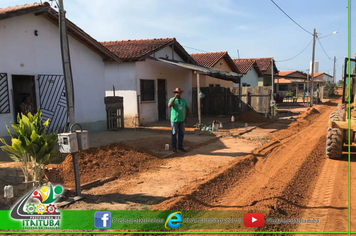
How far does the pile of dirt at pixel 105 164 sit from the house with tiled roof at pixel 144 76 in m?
6.61

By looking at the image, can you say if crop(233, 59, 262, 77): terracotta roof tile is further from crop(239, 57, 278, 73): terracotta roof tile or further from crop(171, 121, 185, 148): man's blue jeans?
crop(171, 121, 185, 148): man's blue jeans

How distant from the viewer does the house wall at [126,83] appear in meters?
14.2

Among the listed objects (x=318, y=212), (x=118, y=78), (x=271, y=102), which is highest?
(x=118, y=78)

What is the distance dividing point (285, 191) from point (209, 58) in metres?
19.0

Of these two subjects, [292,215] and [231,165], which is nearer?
[292,215]

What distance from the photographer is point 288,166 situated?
23.3 ft

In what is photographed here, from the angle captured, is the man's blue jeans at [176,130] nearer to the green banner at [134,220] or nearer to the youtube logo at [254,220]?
the green banner at [134,220]

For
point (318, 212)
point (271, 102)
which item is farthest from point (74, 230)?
point (271, 102)

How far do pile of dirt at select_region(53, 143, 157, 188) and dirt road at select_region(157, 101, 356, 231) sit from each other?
2053 mm

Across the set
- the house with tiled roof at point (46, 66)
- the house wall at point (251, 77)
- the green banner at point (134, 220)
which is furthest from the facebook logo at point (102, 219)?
the house wall at point (251, 77)

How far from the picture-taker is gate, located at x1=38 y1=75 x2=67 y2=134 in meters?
9.80

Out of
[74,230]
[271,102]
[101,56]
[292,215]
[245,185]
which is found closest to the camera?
[74,230]

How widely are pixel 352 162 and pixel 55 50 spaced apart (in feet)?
32.1

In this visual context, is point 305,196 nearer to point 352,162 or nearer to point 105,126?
point 352,162
